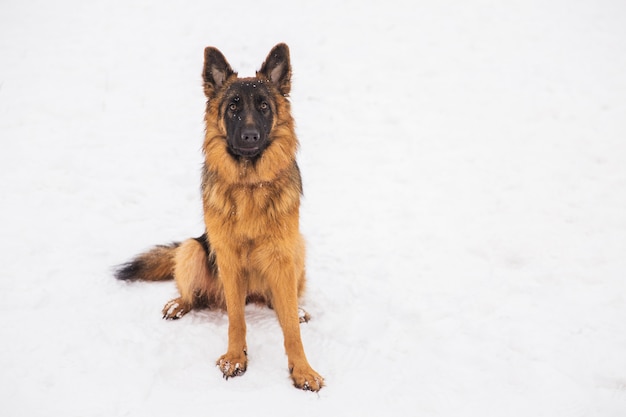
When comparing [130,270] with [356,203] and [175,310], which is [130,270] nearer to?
[175,310]

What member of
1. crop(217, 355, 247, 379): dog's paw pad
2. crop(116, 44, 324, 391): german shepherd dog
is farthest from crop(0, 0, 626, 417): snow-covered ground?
crop(116, 44, 324, 391): german shepherd dog

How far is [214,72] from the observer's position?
3.79 meters

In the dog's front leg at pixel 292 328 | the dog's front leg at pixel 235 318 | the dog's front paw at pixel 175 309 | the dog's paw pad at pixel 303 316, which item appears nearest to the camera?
the dog's front leg at pixel 292 328

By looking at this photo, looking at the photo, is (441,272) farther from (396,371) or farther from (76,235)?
(76,235)

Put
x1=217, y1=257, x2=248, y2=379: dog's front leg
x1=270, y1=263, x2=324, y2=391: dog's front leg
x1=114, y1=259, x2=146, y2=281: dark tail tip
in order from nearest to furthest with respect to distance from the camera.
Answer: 1. x1=270, y1=263, x2=324, y2=391: dog's front leg
2. x1=217, y1=257, x2=248, y2=379: dog's front leg
3. x1=114, y1=259, x2=146, y2=281: dark tail tip

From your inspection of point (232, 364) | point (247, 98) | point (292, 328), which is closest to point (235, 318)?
point (232, 364)

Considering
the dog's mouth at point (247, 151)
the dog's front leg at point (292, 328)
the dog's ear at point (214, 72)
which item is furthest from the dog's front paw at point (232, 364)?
the dog's ear at point (214, 72)

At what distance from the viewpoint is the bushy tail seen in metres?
4.48

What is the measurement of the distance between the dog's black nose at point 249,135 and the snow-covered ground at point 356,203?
1.76 meters

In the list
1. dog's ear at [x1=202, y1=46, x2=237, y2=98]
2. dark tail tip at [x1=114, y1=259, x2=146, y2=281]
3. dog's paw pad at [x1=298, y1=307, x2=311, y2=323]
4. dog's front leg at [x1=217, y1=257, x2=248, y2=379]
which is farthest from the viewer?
dark tail tip at [x1=114, y1=259, x2=146, y2=281]

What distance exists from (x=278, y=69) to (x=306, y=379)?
8.38 ft

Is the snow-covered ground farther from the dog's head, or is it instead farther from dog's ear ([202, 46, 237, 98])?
dog's ear ([202, 46, 237, 98])

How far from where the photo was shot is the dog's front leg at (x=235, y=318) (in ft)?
11.8

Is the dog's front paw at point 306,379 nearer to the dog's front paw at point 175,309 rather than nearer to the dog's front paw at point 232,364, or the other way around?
the dog's front paw at point 232,364
